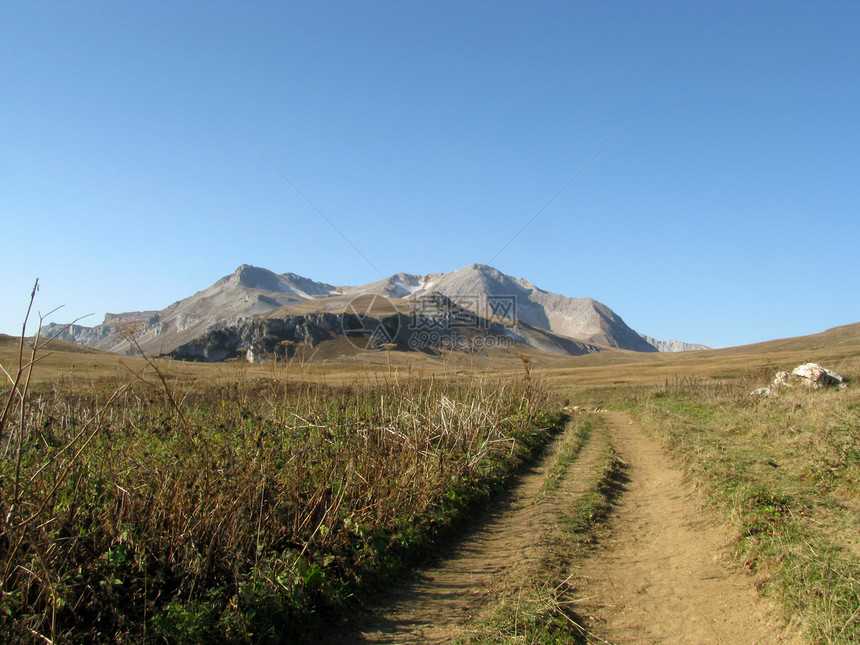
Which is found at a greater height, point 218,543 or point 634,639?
point 218,543

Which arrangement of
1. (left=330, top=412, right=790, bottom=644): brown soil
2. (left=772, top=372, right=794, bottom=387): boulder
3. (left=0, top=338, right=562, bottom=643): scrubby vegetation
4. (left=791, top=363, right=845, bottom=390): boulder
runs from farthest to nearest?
(left=791, top=363, right=845, bottom=390): boulder < (left=772, top=372, right=794, bottom=387): boulder < (left=330, top=412, right=790, bottom=644): brown soil < (left=0, top=338, right=562, bottom=643): scrubby vegetation

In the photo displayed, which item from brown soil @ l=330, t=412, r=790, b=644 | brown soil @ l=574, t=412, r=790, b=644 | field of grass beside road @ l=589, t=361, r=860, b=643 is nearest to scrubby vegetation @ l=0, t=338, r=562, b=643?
brown soil @ l=330, t=412, r=790, b=644

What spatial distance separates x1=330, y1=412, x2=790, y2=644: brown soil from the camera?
4.14 metres

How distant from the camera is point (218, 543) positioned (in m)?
4.29

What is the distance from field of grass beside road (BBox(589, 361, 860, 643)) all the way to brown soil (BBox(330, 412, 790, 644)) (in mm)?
284

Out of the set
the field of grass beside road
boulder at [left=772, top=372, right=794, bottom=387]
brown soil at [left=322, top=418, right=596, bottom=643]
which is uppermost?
boulder at [left=772, top=372, right=794, bottom=387]

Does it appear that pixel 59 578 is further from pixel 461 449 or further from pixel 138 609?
pixel 461 449

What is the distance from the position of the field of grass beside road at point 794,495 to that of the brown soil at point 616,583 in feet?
0.93

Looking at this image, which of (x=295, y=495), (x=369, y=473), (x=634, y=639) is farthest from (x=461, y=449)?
(x=634, y=639)

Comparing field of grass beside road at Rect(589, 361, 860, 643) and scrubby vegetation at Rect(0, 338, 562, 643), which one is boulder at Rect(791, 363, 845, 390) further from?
scrubby vegetation at Rect(0, 338, 562, 643)

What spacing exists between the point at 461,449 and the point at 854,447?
234 inches

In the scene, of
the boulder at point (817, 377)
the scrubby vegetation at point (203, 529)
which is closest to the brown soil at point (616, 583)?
the scrubby vegetation at point (203, 529)

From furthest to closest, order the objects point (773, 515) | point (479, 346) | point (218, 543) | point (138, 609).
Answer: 1. point (479, 346)
2. point (773, 515)
3. point (218, 543)
4. point (138, 609)

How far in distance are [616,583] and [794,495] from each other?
3654mm
